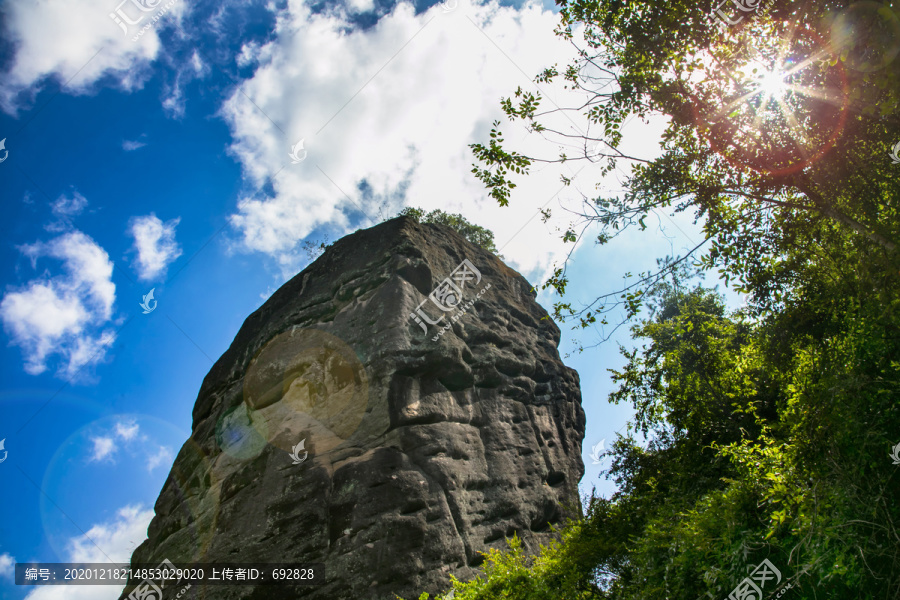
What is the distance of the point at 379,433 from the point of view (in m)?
10.2

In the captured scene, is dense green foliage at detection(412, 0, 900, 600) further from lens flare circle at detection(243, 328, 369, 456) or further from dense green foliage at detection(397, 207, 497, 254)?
dense green foliage at detection(397, 207, 497, 254)

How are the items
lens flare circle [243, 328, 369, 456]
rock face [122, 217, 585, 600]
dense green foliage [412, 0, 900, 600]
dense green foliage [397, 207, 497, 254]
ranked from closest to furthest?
dense green foliage [412, 0, 900, 600] < rock face [122, 217, 585, 600] < lens flare circle [243, 328, 369, 456] < dense green foliage [397, 207, 497, 254]

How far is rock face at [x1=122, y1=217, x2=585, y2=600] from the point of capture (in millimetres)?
8922

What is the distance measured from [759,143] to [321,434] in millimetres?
9726

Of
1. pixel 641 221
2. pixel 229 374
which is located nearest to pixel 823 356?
pixel 641 221

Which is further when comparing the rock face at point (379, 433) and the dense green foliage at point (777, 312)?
the rock face at point (379, 433)

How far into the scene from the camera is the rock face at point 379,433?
892cm

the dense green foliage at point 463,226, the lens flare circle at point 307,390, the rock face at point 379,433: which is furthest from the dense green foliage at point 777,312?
the dense green foliage at point 463,226

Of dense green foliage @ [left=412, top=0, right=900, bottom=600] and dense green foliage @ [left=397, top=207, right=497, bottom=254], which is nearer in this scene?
dense green foliage @ [left=412, top=0, right=900, bottom=600]

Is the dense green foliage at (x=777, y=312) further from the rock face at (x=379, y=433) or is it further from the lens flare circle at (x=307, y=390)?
the lens flare circle at (x=307, y=390)

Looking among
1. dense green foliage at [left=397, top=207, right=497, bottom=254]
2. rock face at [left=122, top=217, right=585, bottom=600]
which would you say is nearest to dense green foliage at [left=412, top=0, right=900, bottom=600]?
rock face at [left=122, top=217, right=585, bottom=600]

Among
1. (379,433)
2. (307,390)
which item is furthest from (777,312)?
(307,390)

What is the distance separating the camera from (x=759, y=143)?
673 centimetres

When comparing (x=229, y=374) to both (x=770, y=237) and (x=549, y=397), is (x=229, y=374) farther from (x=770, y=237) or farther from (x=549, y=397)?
(x=770, y=237)
